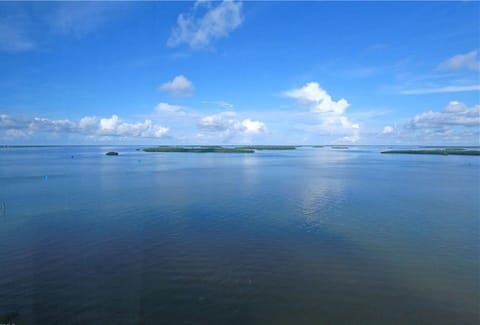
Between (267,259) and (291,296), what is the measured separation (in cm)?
340

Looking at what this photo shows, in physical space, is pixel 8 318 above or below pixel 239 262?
below

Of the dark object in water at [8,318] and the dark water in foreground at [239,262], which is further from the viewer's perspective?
the dark water in foreground at [239,262]

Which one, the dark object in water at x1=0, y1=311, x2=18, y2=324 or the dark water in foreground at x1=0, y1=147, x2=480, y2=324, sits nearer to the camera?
the dark object in water at x1=0, y1=311, x2=18, y2=324

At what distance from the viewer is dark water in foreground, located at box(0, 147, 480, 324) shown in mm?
10664

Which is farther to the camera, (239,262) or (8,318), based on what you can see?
(239,262)

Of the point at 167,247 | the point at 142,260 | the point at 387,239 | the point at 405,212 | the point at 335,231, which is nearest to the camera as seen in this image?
the point at 142,260

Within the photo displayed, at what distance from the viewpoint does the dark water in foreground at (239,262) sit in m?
10.7

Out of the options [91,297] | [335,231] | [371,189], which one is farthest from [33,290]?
[371,189]

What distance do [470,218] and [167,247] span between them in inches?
982

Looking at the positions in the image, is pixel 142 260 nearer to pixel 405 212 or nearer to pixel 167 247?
→ pixel 167 247

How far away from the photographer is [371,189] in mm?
35906

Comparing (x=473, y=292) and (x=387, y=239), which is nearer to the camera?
(x=473, y=292)

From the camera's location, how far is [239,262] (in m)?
14.6

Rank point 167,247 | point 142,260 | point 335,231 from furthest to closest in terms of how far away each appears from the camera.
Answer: point 335,231
point 167,247
point 142,260
